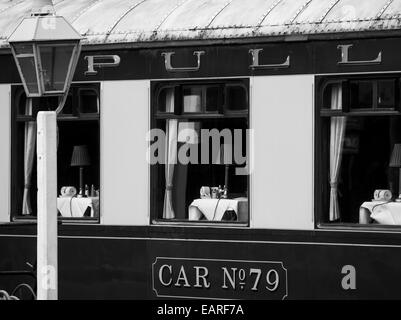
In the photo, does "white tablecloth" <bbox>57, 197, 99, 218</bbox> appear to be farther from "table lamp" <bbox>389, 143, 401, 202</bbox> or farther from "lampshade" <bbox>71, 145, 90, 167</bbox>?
"table lamp" <bbox>389, 143, 401, 202</bbox>

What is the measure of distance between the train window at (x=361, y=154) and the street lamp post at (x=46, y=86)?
2751mm

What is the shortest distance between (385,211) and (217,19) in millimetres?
2218

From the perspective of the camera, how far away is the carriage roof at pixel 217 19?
10117 millimetres

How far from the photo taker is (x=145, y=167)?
36.3 ft

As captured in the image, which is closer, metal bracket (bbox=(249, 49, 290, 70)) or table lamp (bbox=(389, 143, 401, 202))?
table lamp (bbox=(389, 143, 401, 202))

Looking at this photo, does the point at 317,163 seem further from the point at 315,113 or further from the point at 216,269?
the point at 216,269

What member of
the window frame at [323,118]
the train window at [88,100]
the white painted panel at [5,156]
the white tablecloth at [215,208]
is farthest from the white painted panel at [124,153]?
the window frame at [323,118]

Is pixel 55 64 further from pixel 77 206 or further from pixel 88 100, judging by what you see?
pixel 77 206

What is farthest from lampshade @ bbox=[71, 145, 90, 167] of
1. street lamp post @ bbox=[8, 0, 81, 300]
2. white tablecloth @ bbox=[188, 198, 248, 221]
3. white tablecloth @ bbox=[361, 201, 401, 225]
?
street lamp post @ bbox=[8, 0, 81, 300]

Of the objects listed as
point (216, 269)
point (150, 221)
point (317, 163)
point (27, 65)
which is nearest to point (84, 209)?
point (150, 221)

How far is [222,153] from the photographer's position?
10750 millimetres

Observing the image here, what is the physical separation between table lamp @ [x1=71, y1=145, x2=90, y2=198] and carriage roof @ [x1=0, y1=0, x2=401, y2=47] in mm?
967

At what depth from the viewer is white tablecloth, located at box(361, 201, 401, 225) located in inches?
395
